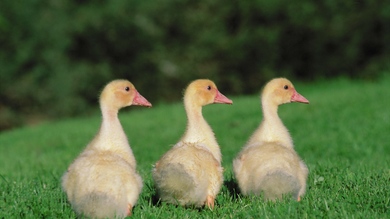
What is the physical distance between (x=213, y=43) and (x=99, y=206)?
24.4 meters

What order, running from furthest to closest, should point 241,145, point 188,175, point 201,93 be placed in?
point 241,145 < point 201,93 < point 188,175

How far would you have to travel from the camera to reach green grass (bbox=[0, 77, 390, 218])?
691 cm

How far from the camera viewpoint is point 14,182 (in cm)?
894

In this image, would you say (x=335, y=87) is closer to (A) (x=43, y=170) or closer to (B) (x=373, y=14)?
(B) (x=373, y=14)

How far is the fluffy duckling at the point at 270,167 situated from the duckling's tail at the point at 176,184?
59 centimetres

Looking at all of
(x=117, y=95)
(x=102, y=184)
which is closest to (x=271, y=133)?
(x=117, y=95)

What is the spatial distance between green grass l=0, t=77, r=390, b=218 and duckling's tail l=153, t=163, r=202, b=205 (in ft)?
0.43

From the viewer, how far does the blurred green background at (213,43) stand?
1152 inches

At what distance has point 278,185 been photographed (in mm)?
6930

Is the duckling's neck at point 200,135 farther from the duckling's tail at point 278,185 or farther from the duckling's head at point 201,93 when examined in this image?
the duckling's tail at point 278,185

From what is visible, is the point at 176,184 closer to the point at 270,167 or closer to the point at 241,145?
the point at 270,167

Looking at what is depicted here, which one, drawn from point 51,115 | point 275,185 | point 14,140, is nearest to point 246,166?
Result: point 275,185

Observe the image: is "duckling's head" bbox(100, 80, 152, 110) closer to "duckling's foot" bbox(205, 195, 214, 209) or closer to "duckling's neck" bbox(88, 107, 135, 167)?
"duckling's neck" bbox(88, 107, 135, 167)

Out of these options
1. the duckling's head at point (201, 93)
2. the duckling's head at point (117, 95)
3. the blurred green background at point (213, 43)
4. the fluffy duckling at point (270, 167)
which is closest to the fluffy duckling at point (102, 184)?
the duckling's head at point (117, 95)
